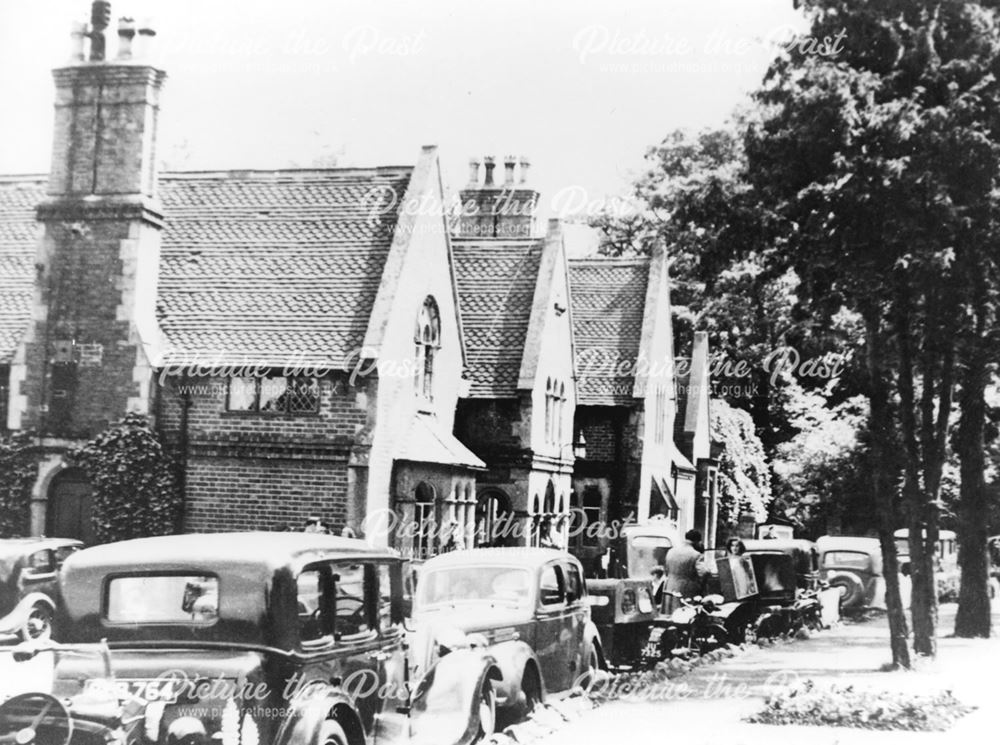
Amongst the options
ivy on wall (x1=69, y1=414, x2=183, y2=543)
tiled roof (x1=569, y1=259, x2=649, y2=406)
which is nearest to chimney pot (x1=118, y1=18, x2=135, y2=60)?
ivy on wall (x1=69, y1=414, x2=183, y2=543)

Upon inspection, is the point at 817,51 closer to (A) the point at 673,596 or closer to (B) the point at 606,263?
(A) the point at 673,596

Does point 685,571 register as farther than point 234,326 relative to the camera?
No

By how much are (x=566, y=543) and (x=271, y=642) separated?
76.1 feet

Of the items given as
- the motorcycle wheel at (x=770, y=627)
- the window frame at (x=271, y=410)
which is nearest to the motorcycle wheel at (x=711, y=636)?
the motorcycle wheel at (x=770, y=627)

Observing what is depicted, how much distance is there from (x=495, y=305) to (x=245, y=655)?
22229 millimetres

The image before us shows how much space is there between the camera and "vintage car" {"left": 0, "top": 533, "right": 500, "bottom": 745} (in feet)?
23.6

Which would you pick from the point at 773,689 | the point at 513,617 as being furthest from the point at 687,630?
the point at 513,617

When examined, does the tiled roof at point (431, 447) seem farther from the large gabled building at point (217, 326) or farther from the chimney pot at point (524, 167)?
the chimney pot at point (524, 167)

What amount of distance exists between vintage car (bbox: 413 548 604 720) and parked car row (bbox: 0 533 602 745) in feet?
1.05

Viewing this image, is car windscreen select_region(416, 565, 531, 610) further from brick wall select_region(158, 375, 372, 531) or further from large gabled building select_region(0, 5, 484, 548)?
brick wall select_region(158, 375, 372, 531)

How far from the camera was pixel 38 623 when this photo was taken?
1580cm

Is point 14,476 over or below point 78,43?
below

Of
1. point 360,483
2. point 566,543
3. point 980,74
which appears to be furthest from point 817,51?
point 566,543

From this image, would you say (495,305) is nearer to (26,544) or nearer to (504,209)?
(504,209)
